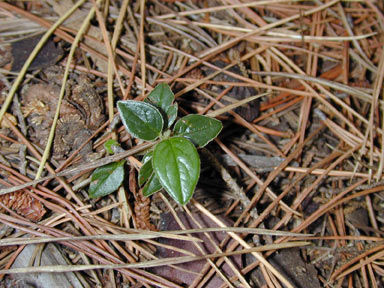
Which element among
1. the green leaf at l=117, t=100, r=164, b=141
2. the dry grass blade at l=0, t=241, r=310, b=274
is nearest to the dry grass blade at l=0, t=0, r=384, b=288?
the dry grass blade at l=0, t=241, r=310, b=274

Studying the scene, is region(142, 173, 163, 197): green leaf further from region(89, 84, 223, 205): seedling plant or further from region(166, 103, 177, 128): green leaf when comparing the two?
region(166, 103, 177, 128): green leaf

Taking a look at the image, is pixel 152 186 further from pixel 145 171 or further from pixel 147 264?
pixel 147 264

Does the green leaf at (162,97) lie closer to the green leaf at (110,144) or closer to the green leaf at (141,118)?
the green leaf at (141,118)

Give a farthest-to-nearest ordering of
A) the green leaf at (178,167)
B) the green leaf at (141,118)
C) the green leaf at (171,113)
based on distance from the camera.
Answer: the green leaf at (171,113)
the green leaf at (141,118)
the green leaf at (178,167)

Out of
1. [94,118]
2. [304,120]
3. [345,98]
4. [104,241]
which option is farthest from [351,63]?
[104,241]

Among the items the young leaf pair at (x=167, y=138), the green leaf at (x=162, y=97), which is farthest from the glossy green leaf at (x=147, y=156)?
the green leaf at (x=162, y=97)
